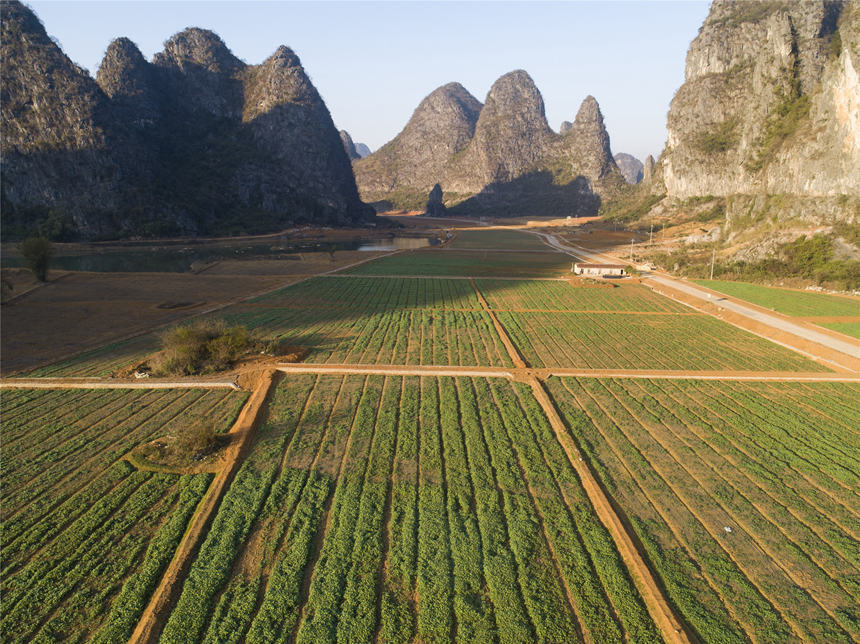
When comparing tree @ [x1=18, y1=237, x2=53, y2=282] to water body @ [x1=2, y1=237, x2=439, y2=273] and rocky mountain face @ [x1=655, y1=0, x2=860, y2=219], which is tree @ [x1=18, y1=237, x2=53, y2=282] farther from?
rocky mountain face @ [x1=655, y1=0, x2=860, y2=219]

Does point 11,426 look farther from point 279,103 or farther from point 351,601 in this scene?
point 279,103

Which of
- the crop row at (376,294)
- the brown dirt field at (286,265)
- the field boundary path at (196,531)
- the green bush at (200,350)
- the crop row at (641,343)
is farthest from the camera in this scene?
the brown dirt field at (286,265)

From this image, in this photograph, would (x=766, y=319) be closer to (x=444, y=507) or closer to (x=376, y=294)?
(x=376, y=294)

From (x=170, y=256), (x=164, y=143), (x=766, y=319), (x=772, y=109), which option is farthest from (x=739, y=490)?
(x=164, y=143)

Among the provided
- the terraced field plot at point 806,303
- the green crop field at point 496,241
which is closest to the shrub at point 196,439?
the terraced field plot at point 806,303

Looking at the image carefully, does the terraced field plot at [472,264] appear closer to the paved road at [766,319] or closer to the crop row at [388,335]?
the paved road at [766,319]

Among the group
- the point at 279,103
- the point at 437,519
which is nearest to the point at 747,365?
the point at 437,519

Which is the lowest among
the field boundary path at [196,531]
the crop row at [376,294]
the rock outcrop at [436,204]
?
the field boundary path at [196,531]
